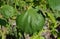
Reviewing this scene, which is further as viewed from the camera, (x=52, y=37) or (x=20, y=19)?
(x=52, y=37)

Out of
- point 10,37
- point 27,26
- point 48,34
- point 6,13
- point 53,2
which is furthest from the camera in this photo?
point 48,34

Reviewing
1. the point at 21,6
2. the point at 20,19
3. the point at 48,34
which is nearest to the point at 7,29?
the point at 21,6

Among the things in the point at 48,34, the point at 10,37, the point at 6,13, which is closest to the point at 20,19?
the point at 6,13

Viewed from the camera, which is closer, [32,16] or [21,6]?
[32,16]

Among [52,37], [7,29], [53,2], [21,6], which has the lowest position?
[52,37]

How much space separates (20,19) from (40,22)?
11cm

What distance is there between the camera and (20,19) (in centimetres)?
93

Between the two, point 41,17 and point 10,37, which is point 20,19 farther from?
point 10,37

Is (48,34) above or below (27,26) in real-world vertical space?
below

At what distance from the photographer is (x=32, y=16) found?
3.01 ft

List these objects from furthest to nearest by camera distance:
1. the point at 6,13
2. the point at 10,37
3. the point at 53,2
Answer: the point at 10,37, the point at 6,13, the point at 53,2

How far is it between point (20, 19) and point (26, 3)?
1.47 m

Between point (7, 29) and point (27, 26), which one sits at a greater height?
point (27, 26)

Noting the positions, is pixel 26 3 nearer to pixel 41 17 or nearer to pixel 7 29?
pixel 7 29
